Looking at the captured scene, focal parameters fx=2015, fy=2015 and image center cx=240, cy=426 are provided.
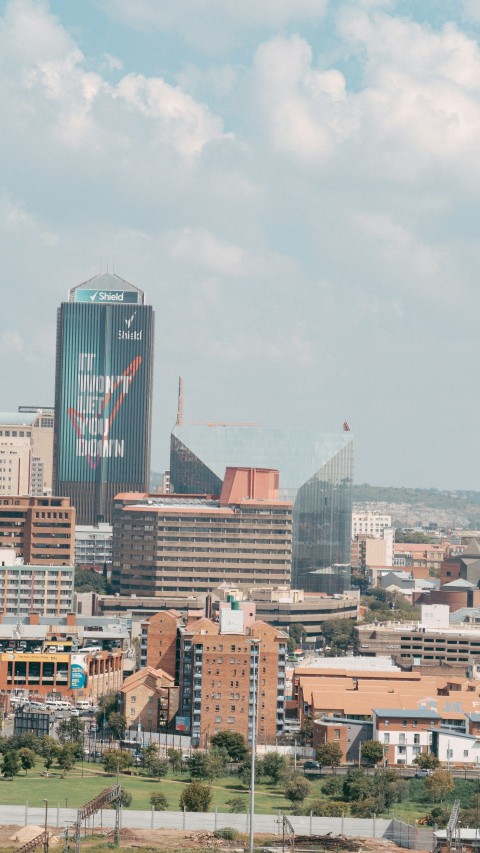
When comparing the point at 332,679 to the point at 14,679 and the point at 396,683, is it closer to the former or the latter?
the point at 396,683

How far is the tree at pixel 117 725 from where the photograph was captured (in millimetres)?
149250

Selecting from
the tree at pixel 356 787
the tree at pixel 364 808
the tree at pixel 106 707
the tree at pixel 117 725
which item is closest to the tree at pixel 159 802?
the tree at pixel 364 808

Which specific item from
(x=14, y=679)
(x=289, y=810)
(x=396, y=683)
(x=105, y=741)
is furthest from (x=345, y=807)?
(x=14, y=679)

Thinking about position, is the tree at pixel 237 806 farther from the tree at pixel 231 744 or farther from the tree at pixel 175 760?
the tree at pixel 231 744

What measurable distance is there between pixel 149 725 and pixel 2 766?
25204mm

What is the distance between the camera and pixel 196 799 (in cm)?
11725

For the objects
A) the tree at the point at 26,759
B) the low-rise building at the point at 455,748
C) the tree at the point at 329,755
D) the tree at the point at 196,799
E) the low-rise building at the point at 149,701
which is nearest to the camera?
the tree at the point at 196,799

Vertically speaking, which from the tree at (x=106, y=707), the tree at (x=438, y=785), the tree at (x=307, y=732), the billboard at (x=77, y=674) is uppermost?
the billboard at (x=77, y=674)

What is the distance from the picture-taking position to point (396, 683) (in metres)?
162

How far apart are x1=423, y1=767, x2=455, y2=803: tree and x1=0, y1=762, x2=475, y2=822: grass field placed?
0.49 metres

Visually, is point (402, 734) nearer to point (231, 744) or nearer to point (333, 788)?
point (231, 744)

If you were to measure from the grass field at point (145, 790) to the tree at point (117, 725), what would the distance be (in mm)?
13016

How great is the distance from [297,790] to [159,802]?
966 centimetres

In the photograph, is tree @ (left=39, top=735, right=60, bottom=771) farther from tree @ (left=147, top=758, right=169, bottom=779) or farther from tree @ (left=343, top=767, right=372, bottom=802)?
tree @ (left=343, top=767, right=372, bottom=802)
